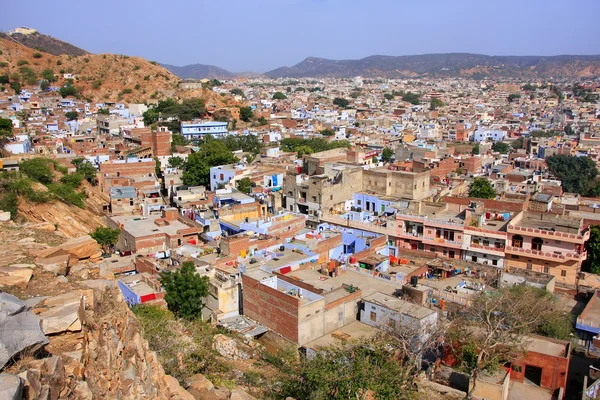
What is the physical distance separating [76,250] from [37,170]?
55.6 ft

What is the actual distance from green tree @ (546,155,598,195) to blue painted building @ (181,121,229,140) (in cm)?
2888

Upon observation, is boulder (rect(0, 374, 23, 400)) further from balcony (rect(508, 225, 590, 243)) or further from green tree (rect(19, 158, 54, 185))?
green tree (rect(19, 158, 54, 185))

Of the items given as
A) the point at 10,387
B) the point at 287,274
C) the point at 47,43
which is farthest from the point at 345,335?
the point at 47,43

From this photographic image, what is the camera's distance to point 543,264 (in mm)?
20484

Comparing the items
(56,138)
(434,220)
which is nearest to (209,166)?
(56,138)

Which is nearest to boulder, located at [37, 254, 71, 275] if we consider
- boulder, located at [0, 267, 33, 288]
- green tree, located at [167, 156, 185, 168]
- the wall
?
boulder, located at [0, 267, 33, 288]

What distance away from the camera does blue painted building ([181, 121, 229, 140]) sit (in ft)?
159

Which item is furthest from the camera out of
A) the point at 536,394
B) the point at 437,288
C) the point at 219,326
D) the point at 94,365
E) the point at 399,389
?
the point at 437,288

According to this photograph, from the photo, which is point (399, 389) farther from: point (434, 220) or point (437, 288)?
point (434, 220)

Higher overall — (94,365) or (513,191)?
(94,365)

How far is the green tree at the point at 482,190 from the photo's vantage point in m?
Result: 28.2

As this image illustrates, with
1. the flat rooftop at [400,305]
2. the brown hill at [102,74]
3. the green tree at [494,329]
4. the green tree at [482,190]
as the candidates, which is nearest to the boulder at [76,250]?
the flat rooftop at [400,305]

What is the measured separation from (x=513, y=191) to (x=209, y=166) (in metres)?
18.4

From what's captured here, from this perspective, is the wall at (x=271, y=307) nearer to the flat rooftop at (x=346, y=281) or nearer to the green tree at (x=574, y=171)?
the flat rooftop at (x=346, y=281)
